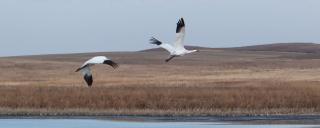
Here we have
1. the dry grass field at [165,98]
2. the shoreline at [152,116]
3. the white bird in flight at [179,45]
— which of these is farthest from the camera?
the dry grass field at [165,98]

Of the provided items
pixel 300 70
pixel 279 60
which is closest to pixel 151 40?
pixel 300 70

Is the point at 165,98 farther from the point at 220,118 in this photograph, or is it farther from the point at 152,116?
the point at 220,118

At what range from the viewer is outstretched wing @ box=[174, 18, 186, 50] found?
24.9m

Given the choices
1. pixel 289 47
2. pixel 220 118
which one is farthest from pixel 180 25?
pixel 289 47

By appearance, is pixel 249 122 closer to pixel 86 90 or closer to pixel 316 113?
pixel 316 113

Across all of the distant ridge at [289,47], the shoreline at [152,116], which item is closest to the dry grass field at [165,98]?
the shoreline at [152,116]

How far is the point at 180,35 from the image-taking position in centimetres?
2506

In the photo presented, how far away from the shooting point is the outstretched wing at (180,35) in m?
24.9

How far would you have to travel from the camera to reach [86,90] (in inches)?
1451

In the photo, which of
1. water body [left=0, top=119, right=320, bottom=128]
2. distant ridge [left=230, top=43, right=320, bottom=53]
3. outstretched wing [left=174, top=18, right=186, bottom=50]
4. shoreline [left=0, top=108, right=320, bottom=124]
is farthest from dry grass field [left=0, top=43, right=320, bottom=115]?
distant ridge [left=230, top=43, right=320, bottom=53]

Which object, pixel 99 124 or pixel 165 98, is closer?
pixel 99 124

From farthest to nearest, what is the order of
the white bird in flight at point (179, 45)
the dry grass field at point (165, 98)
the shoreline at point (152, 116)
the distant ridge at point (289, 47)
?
the distant ridge at point (289, 47) → the dry grass field at point (165, 98) → the shoreline at point (152, 116) → the white bird in flight at point (179, 45)

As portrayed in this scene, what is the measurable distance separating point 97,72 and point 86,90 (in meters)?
23.7

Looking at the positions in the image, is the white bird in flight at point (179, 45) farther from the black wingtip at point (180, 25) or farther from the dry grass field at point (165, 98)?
the dry grass field at point (165, 98)
